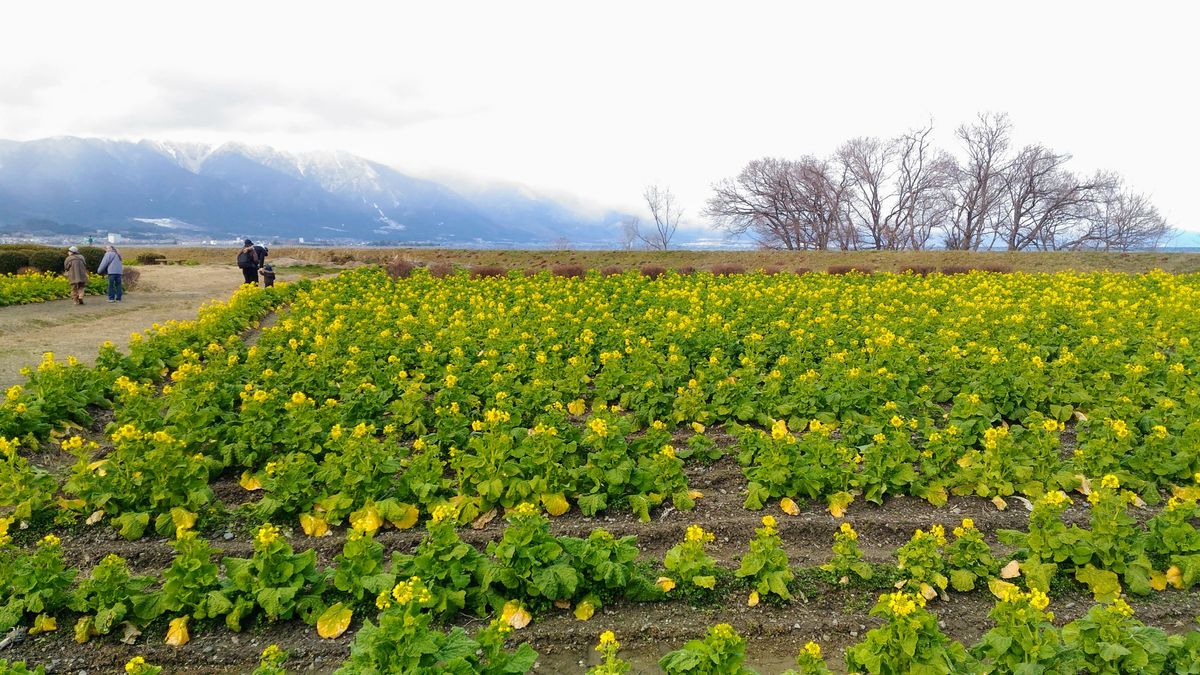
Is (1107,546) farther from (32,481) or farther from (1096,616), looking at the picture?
(32,481)

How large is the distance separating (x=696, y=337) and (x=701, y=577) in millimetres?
7102

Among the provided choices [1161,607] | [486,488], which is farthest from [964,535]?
[486,488]

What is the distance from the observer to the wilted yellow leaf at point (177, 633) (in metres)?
4.43

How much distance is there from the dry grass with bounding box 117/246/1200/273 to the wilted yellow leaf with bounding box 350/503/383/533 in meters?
29.9

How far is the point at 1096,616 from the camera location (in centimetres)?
360

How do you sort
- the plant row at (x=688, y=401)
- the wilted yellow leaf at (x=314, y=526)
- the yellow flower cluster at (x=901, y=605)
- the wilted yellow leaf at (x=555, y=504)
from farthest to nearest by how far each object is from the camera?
1. the plant row at (x=688, y=401)
2. the wilted yellow leaf at (x=555, y=504)
3. the wilted yellow leaf at (x=314, y=526)
4. the yellow flower cluster at (x=901, y=605)

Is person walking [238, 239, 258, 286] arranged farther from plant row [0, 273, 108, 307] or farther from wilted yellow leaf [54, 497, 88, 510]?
wilted yellow leaf [54, 497, 88, 510]

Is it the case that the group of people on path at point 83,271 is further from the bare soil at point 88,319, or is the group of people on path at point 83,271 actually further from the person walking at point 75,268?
the bare soil at point 88,319

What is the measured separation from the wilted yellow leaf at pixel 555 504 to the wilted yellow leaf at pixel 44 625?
378 cm

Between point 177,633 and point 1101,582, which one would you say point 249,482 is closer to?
point 177,633

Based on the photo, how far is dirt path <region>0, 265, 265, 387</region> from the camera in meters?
12.6

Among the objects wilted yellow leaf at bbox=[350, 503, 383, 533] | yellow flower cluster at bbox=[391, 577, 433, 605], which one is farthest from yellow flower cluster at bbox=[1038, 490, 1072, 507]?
wilted yellow leaf at bbox=[350, 503, 383, 533]

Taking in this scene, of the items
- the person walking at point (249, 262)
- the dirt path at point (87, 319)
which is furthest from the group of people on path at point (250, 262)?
the dirt path at point (87, 319)

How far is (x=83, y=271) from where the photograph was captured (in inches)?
763
